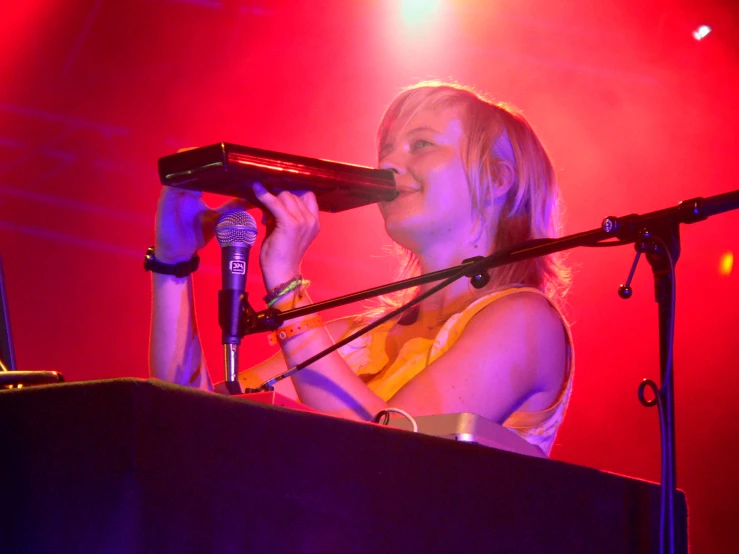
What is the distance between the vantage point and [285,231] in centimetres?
137

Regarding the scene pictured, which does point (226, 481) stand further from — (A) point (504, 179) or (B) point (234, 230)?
(A) point (504, 179)

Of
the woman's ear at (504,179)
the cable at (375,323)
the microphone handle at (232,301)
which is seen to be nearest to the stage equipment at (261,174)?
the microphone handle at (232,301)

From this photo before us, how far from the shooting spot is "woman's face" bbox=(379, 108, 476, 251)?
6.14 ft

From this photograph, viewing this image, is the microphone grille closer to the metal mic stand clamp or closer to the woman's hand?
the woman's hand

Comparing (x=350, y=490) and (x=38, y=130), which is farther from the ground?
(x=38, y=130)

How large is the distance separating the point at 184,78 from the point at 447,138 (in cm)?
216

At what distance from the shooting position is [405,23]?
3.94 meters

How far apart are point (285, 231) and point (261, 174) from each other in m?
0.11

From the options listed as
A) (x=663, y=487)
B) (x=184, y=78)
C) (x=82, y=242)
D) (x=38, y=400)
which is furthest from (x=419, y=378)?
(x=184, y=78)

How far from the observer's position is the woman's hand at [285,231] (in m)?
1.36

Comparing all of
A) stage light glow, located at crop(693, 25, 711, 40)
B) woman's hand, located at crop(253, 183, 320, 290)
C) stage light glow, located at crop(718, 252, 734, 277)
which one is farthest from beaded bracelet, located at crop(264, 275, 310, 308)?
stage light glow, located at crop(693, 25, 711, 40)

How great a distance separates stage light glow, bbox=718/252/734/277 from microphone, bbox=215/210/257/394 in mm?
2941

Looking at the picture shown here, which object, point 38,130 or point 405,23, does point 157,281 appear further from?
point 405,23

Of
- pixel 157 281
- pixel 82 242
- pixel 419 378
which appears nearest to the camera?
pixel 419 378
